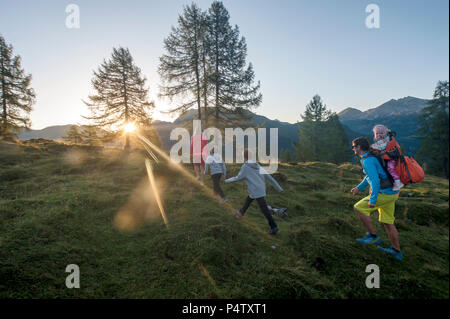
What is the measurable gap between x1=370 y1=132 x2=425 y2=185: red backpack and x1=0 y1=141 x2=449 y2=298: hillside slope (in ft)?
6.20

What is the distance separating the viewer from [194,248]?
4582 millimetres

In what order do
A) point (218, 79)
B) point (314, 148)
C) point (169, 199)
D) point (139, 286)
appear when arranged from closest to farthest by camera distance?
point (139, 286)
point (169, 199)
point (218, 79)
point (314, 148)

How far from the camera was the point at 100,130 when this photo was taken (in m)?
21.8

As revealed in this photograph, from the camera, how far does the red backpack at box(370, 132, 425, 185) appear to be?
4152mm

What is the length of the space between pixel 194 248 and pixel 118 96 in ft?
72.4

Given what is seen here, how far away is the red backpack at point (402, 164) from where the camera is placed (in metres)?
4.15

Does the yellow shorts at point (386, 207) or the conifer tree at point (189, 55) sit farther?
the conifer tree at point (189, 55)

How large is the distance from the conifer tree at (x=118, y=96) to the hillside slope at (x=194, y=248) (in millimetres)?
14527

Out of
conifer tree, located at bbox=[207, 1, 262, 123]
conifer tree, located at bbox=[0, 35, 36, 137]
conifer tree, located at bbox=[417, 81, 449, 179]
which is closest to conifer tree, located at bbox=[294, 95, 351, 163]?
conifer tree, located at bbox=[417, 81, 449, 179]

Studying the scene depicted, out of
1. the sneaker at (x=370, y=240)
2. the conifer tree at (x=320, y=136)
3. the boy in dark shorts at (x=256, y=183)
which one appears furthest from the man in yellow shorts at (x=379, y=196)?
the conifer tree at (x=320, y=136)

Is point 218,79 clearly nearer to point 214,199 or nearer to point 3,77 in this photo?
point 214,199

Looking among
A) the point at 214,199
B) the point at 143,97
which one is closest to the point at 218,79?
the point at 143,97

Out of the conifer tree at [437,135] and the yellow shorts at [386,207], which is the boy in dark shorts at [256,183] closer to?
the yellow shorts at [386,207]
